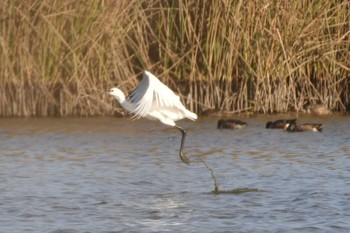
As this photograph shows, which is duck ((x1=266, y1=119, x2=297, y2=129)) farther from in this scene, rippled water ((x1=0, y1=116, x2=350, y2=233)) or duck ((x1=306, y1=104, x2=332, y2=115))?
duck ((x1=306, y1=104, x2=332, y2=115))

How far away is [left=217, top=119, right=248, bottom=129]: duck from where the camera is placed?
14.9 m

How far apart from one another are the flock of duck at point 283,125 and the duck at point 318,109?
44.9 inches

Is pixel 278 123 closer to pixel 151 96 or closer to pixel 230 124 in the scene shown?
pixel 230 124

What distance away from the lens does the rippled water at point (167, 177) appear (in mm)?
8891

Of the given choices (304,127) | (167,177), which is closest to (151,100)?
(167,177)

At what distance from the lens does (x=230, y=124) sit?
14.9 m

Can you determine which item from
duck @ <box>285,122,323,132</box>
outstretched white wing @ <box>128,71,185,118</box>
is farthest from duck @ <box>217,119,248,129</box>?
outstretched white wing @ <box>128,71,185,118</box>

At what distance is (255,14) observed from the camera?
1577cm

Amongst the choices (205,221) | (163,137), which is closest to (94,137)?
(163,137)

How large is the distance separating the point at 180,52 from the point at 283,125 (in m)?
2.23

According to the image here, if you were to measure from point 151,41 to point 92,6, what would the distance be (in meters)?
1.04

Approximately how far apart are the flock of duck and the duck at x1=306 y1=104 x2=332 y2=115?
3.74 ft

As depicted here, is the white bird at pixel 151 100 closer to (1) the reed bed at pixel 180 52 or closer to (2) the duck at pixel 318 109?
(1) the reed bed at pixel 180 52

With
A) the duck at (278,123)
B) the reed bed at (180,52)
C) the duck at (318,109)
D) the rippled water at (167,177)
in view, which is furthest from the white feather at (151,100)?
the duck at (318,109)
